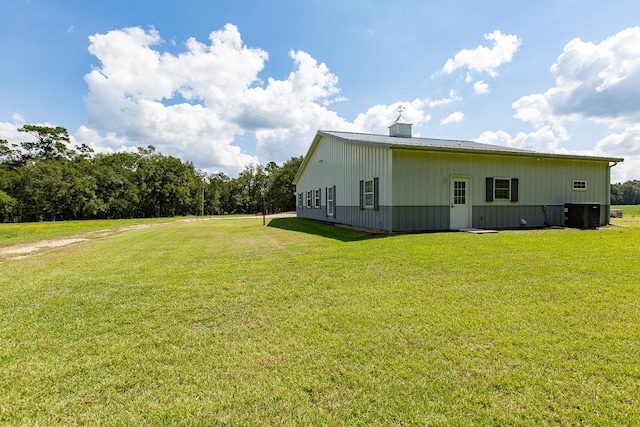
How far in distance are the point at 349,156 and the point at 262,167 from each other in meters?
39.9

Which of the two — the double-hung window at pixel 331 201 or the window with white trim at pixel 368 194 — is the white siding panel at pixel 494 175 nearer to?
the window with white trim at pixel 368 194

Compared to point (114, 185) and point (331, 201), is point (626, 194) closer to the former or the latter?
point (331, 201)

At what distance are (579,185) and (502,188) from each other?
4.13 m

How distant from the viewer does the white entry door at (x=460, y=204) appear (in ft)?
37.6

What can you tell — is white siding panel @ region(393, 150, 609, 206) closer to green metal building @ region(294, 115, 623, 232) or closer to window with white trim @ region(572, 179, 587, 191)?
green metal building @ region(294, 115, 623, 232)

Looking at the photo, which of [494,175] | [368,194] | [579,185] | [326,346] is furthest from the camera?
[579,185]

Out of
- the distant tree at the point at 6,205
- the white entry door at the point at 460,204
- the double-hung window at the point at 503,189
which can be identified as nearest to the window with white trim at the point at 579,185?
the double-hung window at the point at 503,189

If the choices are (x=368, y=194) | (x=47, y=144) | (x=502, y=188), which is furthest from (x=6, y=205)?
(x=502, y=188)

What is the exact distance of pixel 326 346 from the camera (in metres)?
2.74

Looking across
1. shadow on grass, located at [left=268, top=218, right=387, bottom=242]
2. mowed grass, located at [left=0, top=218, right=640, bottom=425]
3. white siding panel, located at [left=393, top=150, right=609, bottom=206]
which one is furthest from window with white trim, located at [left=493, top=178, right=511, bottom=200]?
mowed grass, located at [left=0, top=218, right=640, bottom=425]

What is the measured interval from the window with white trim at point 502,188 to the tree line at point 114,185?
3225cm

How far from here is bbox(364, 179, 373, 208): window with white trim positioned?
12.1 m

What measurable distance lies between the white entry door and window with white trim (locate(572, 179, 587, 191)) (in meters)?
5.46

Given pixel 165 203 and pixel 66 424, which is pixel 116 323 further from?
pixel 165 203
